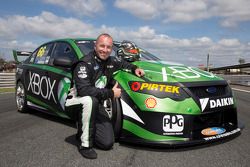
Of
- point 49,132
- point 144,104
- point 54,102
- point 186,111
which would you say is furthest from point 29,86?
point 186,111

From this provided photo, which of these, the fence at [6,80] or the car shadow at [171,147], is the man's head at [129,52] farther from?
the fence at [6,80]

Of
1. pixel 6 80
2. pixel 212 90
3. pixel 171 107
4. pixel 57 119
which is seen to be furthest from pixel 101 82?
pixel 6 80

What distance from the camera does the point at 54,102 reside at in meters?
4.73

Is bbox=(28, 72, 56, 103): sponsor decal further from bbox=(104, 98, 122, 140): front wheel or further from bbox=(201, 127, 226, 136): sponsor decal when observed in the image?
bbox=(201, 127, 226, 136): sponsor decal

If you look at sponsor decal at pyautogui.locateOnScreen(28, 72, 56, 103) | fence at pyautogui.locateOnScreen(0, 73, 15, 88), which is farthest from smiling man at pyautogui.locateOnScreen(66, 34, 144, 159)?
fence at pyautogui.locateOnScreen(0, 73, 15, 88)

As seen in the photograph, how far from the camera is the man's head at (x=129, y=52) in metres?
4.49

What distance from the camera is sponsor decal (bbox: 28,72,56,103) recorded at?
15.8 ft

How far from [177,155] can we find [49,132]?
2077 mm

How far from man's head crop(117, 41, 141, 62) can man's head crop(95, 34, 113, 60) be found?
34.8 inches

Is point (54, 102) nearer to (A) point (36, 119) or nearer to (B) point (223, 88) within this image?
(A) point (36, 119)

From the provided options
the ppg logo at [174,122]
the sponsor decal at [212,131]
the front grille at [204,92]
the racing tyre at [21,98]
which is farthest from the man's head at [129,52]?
the racing tyre at [21,98]

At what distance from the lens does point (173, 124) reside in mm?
3281

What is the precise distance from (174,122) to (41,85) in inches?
110

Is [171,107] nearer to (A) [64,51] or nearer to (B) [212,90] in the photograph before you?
(B) [212,90]
